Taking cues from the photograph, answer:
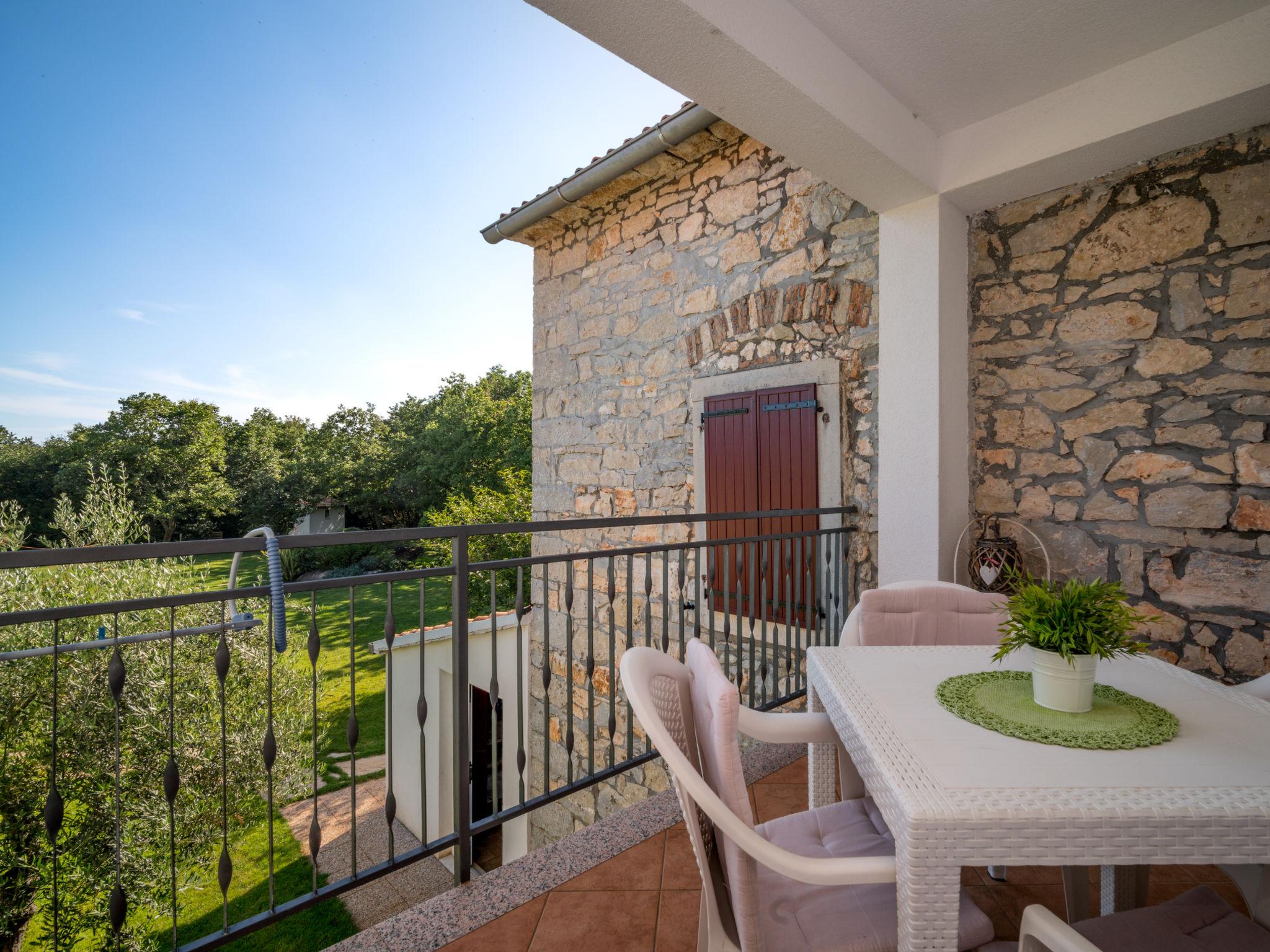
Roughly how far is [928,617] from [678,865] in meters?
1.06

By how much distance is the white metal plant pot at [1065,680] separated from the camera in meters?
1.08

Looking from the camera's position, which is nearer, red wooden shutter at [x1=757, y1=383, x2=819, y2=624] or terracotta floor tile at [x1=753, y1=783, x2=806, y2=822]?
terracotta floor tile at [x1=753, y1=783, x2=806, y2=822]

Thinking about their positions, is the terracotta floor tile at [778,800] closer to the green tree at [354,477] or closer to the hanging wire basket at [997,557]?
the hanging wire basket at [997,557]

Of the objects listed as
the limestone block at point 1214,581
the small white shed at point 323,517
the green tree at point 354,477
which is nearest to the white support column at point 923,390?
the limestone block at point 1214,581

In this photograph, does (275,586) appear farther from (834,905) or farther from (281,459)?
(281,459)

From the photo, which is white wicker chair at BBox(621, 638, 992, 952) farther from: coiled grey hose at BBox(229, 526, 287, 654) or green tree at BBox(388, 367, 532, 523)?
green tree at BBox(388, 367, 532, 523)

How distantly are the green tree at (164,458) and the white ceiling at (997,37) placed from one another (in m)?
21.5

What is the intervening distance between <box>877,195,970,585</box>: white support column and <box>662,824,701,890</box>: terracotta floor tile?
160cm

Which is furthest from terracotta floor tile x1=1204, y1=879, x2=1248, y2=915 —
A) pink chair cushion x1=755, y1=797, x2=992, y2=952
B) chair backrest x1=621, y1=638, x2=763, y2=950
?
chair backrest x1=621, y1=638, x2=763, y2=950

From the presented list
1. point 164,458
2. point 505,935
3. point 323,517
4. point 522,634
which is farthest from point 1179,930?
point 323,517

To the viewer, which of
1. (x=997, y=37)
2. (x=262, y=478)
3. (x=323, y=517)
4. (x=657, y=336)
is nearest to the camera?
(x=997, y=37)

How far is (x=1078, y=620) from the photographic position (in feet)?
3.44

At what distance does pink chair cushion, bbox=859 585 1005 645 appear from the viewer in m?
1.74

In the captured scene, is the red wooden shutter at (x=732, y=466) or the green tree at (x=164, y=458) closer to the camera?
the red wooden shutter at (x=732, y=466)
